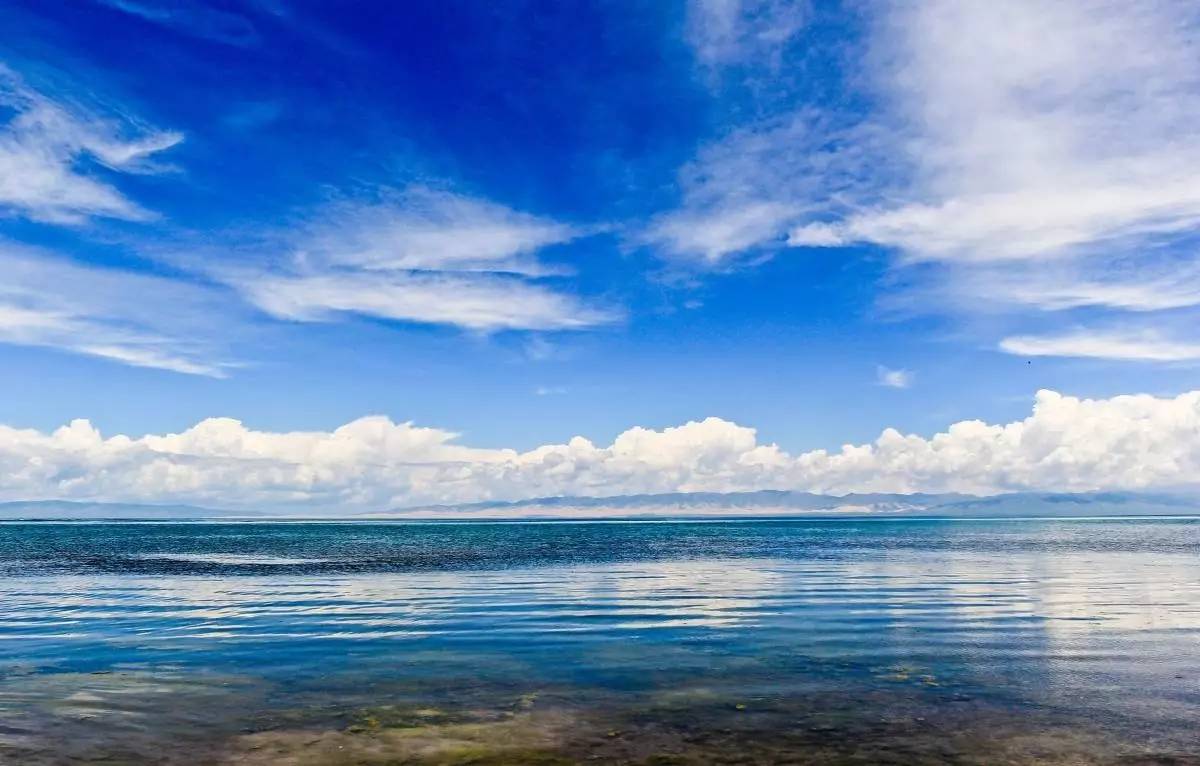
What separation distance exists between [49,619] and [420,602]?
656 inches

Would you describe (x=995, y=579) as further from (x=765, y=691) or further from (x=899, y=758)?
(x=899, y=758)

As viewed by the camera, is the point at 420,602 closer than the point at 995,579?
Yes

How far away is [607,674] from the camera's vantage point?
25438 mm

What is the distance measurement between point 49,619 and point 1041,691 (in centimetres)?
3961

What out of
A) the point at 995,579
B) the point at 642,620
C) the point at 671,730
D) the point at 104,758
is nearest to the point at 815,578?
the point at 995,579

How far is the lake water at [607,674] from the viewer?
1794cm

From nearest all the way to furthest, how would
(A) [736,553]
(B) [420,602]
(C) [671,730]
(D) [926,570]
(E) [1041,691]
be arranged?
(C) [671,730]
(E) [1041,691]
(B) [420,602]
(D) [926,570]
(A) [736,553]

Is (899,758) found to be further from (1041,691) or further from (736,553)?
(736,553)

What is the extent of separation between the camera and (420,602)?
4562 cm

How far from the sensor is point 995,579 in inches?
2224

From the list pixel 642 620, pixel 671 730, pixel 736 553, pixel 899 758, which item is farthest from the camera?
pixel 736 553

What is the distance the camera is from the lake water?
17938mm

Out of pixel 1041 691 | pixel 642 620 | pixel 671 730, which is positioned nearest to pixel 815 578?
pixel 642 620

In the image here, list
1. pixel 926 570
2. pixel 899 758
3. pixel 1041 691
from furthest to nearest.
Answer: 1. pixel 926 570
2. pixel 1041 691
3. pixel 899 758
